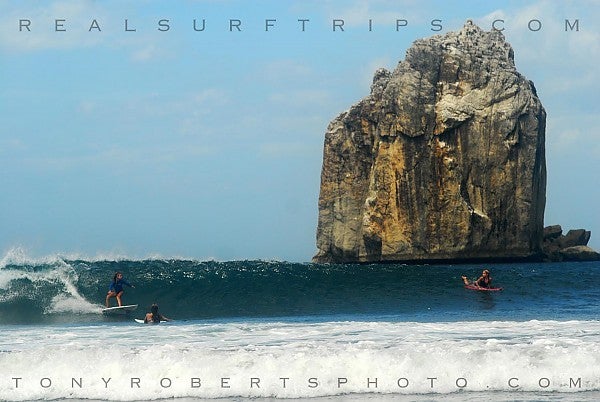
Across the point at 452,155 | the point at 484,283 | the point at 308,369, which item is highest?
the point at 452,155

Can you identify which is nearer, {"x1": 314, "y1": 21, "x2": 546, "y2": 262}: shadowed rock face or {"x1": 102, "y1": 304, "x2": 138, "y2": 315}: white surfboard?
{"x1": 102, "y1": 304, "x2": 138, "y2": 315}: white surfboard

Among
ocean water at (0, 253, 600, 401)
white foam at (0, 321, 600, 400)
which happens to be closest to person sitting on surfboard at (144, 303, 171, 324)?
ocean water at (0, 253, 600, 401)

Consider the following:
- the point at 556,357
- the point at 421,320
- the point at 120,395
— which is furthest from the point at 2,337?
the point at 556,357

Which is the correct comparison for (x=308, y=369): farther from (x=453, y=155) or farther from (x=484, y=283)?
(x=453, y=155)

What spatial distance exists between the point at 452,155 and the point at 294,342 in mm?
43236

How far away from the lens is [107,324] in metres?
23.2

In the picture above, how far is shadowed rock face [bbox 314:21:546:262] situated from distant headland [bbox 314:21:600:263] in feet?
0.22

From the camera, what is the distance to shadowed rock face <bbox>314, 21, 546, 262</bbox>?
58688 millimetres

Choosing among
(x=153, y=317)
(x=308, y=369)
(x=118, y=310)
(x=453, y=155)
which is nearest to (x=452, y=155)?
(x=453, y=155)

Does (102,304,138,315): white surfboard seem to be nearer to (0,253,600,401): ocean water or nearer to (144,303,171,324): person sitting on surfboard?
(0,253,600,401): ocean water

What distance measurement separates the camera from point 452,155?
58812 millimetres

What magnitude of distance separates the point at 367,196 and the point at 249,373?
47874 mm

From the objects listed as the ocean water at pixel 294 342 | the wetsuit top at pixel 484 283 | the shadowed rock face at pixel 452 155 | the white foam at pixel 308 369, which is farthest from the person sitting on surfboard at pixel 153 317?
the shadowed rock face at pixel 452 155

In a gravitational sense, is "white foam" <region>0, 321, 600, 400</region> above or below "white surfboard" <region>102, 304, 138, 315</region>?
below
